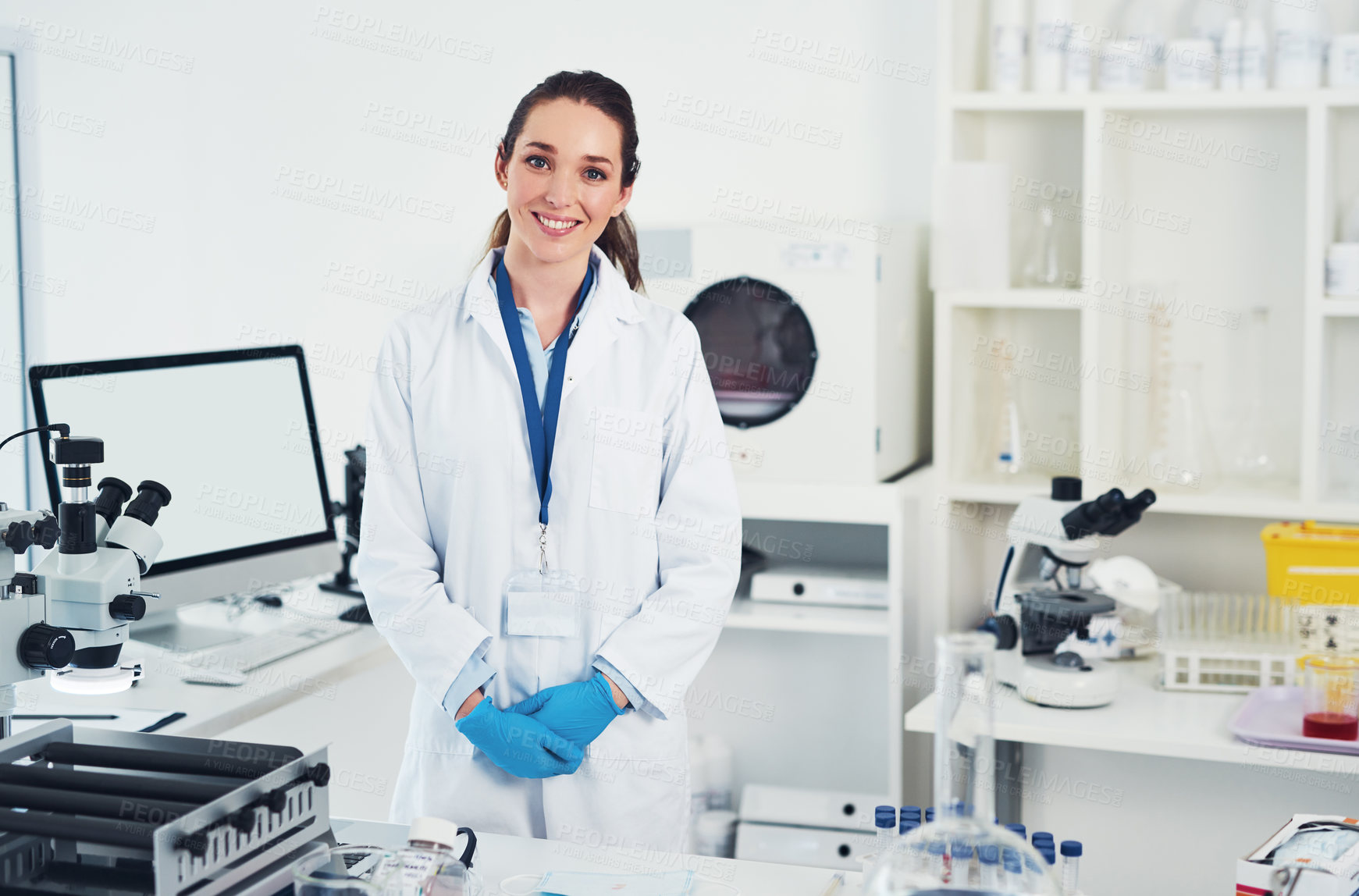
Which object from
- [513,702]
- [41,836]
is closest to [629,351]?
[513,702]

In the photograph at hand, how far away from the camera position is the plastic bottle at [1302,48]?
2295 mm

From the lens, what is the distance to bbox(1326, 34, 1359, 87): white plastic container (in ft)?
7.38

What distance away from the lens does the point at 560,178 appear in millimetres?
1630

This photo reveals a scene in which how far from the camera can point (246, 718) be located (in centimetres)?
190

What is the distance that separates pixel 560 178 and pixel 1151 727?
1241 millimetres

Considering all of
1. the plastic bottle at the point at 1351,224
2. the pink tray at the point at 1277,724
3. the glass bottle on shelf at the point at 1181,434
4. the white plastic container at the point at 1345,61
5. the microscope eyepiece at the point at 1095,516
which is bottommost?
the pink tray at the point at 1277,724

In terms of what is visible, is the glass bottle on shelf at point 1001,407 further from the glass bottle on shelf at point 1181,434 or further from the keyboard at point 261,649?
the keyboard at point 261,649

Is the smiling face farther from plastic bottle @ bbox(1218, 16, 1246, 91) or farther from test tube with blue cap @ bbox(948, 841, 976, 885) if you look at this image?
plastic bottle @ bbox(1218, 16, 1246, 91)

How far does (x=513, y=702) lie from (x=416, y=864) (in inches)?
22.6

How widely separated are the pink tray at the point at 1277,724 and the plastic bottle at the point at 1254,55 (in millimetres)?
1116

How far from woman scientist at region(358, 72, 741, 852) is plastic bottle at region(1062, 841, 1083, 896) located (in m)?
0.59

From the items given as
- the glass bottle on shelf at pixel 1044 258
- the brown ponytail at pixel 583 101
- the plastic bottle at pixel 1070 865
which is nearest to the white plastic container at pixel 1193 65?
the glass bottle on shelf at pixel 1044 258

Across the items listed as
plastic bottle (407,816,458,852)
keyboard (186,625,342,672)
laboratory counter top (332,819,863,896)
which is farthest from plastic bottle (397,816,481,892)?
keyboard (186,625,342,672)

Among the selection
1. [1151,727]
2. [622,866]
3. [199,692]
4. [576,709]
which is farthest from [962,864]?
[199,692]
